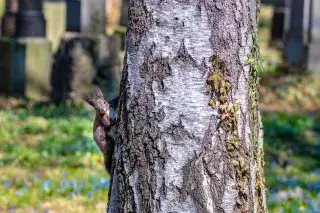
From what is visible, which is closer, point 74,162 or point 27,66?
point 74,162

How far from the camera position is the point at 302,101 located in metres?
12.9

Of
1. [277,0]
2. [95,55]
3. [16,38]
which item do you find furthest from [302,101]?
[277,0]

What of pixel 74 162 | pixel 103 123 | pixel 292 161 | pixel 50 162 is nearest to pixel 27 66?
pixel 50 162

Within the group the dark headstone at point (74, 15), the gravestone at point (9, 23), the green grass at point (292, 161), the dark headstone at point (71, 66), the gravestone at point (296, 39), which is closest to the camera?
the green grass at point (292, 161)

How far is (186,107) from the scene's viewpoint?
297 centimetres

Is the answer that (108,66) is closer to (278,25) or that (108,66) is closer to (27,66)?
(27,66)

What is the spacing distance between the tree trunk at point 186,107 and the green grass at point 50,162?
313 centimetres

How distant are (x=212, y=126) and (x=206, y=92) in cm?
13

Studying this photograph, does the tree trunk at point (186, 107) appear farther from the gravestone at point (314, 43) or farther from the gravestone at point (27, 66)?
the gravestone at point (314, 43)

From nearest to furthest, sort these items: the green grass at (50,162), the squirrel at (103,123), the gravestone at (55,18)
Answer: the squirrel at (103,123) < the green grass at (50,162) < the gravestone at (55,18)

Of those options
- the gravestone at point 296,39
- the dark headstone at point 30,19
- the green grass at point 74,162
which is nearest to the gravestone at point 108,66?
the green grass at point 74,162

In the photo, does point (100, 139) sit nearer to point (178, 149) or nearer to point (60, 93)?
point (178, 149)

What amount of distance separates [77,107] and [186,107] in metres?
7.89

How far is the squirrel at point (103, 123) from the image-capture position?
3.51 m
